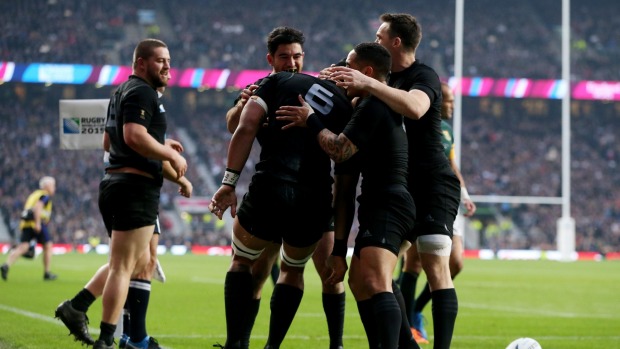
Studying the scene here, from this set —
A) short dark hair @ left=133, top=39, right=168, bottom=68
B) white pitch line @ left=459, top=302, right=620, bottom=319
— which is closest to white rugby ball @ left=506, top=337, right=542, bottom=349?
short dark hair @ left=133, top=39, right=168, bottom=68

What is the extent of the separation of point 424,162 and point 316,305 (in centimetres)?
700

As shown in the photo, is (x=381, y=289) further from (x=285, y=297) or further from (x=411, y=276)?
(x=411, y=276)

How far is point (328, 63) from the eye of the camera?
152 ft

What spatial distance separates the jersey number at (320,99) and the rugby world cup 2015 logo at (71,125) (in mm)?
2738

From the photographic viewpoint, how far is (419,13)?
4934 centimetres

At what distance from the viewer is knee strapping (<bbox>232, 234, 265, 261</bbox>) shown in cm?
609

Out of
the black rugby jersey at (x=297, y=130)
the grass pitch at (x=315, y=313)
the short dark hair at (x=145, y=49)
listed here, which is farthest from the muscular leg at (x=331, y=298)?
the short dark hair at (x=145, y=49)

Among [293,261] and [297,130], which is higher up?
[297,130]

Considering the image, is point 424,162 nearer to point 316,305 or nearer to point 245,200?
point 245,200

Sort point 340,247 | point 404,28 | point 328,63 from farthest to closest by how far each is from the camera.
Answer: point 328,63 → point 404,28 → point 340,247

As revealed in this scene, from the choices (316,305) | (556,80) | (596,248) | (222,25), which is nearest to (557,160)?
(556,80)

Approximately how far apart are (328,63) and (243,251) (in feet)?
133

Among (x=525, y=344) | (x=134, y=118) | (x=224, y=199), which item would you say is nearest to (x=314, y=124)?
(x=224, y=199)

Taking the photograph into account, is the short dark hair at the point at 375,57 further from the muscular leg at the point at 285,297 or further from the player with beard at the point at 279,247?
the muscular leg at the point at 285,297
